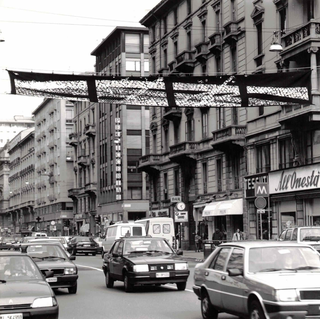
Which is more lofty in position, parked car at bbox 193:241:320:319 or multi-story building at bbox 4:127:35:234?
multi-story building at bbox 4:127:35:234

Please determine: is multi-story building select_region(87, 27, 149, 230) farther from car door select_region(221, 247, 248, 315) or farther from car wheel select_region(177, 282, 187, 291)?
car door select_region(221, 247, 248, 315)

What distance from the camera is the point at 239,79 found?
26531 millimetres

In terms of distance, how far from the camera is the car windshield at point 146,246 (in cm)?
2103

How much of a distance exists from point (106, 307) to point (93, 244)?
3942 centimetres

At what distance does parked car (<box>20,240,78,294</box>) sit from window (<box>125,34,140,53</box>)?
6447 centimetres

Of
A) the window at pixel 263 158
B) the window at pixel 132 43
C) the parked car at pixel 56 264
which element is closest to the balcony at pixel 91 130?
the window at pixel 132 43

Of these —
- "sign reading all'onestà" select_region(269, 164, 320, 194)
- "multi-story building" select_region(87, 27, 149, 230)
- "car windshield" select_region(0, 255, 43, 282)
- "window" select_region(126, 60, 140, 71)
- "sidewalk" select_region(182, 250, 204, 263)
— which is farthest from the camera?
"window" select_region(126, 60, 140, 71)

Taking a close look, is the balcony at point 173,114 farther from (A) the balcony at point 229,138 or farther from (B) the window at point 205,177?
(A) the balcony at point 229,138

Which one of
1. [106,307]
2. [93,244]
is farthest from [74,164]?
[106,307]

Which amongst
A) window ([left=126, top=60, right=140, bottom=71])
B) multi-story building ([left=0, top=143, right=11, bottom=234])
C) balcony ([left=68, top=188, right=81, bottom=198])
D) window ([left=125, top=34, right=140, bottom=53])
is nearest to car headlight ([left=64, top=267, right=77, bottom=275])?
window ([left=126, top=60, right=140, bottom=71])

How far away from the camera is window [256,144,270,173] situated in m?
42.3

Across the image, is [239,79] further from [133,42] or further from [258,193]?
[133,42]

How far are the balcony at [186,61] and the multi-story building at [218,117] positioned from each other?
70mm

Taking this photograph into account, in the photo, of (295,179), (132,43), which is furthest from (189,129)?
(132,43)
